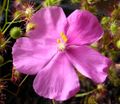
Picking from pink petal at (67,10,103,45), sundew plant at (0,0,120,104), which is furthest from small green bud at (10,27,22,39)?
pink petal at (67,10,103,45)

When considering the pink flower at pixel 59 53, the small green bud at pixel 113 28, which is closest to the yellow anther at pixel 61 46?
the pink flower at pixel 59 53

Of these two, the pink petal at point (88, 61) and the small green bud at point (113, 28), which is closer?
the pink petal at point (88, 61)

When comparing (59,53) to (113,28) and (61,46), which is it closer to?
(61,46)

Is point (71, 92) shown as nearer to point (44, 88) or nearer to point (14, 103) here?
point (44, 88)

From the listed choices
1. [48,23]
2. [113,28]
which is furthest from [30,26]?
[113,28]

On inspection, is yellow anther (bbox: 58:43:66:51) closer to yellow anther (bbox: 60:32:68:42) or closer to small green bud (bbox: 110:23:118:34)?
yellow anther (bbox: 60:32:68:42)

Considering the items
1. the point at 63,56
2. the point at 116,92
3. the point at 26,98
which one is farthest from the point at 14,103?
the point at 63,56

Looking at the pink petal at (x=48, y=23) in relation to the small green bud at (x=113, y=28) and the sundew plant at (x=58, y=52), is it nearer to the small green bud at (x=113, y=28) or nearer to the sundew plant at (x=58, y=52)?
the sundew plant at (x=58, y=52)
